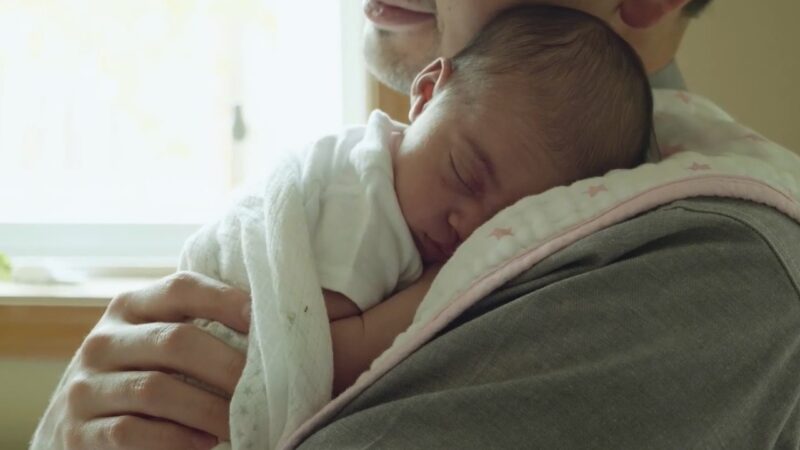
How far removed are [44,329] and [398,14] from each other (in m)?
0.88

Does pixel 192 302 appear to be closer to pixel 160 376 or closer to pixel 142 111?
pixel 160 376

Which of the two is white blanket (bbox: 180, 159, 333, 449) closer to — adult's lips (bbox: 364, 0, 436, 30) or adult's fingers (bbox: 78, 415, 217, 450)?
adult's fingers (bbox: 78, 415, 217, 450)

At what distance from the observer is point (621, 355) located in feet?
1.99

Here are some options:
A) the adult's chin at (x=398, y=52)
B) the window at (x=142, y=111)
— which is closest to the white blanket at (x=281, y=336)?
the adult's chin at (x=398, y=52)

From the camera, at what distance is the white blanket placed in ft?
2.37

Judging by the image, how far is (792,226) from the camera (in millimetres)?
742

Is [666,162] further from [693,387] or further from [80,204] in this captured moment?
[80,204]

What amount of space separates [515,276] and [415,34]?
59 cm

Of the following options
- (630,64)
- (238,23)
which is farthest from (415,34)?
(238,23)

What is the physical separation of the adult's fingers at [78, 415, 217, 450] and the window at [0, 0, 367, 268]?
108 centimetres

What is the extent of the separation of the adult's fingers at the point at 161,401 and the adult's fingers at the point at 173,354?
13mm

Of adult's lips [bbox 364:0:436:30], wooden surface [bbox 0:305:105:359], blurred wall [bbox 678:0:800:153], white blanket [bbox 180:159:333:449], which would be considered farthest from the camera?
wooden surface [bbox 0:305:105:359]

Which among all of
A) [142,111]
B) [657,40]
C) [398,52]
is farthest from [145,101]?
[657,40]

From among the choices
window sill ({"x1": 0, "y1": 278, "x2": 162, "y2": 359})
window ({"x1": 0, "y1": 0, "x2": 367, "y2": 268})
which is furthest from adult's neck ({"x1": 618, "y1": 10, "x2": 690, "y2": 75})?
window sill ({"x1": 0, "y1": 278, "x2": 162, "y2": 359})
